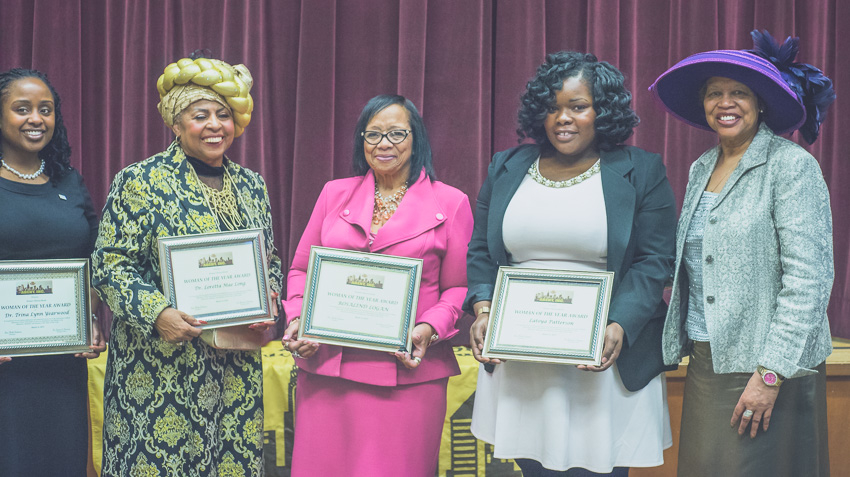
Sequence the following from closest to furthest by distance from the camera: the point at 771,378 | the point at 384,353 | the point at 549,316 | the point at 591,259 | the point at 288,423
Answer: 1. the point at 771,378
2. the point at 549,316
3. the point at 591,259
4. the point at 384,353
5. the point at 288,423

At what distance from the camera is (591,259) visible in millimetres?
2164

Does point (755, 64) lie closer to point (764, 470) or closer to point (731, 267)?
point (731, 267)

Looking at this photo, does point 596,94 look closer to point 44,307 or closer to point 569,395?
point 569,395

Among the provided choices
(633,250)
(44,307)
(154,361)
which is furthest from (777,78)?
(44,307)

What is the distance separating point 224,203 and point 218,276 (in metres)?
0.27

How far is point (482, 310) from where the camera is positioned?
2.20 meters

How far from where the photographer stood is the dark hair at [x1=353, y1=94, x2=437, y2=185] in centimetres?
238

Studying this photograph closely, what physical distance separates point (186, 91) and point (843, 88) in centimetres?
346

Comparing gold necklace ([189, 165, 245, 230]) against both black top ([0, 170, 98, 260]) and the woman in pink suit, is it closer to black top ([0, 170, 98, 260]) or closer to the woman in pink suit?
the woman in pink suit

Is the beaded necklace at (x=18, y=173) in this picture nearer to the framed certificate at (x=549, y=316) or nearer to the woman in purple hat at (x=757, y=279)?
the framed certificate at (x=549, y=316)

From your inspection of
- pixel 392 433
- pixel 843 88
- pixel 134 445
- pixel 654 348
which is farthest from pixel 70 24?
pixel 843 88

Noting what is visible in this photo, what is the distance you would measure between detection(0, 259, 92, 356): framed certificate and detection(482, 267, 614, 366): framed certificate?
1.26 m

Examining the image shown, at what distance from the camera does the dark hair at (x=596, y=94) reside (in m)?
2.16

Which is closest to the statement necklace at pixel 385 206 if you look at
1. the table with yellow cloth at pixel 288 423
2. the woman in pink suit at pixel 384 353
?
the woman in pink suit at pixel 384 353
